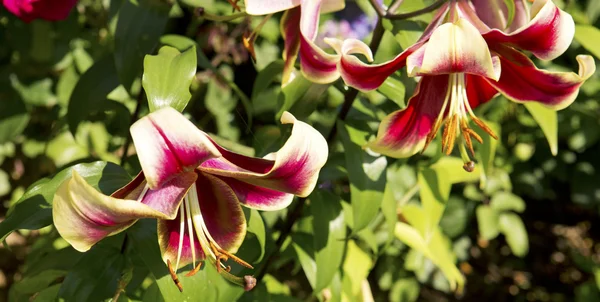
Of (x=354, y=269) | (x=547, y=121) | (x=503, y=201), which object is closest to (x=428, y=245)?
(x=354, y=269)

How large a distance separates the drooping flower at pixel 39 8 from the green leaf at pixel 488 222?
1271mm

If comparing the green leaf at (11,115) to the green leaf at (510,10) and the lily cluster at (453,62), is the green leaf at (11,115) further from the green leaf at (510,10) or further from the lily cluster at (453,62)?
the green leaf at (510,10)

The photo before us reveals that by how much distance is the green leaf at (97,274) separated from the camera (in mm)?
810

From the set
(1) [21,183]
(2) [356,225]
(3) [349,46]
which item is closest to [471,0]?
(3) [349,46]

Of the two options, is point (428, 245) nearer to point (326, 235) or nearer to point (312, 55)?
point (326, 235)

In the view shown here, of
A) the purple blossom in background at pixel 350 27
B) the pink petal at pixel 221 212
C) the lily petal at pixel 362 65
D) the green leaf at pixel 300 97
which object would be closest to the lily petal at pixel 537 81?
the lily petal at pixel 362 65

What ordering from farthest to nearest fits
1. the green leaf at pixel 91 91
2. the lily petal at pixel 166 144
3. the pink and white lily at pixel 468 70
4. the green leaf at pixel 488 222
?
the green leaf at pixel 488 222
the green leaf at pixel 91 91
the pink and white lily at pixel 468 70
the lily petal at pixel 166 144

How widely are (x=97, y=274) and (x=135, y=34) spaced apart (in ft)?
1.10

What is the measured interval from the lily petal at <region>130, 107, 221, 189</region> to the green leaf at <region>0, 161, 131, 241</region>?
A: 0.20 m

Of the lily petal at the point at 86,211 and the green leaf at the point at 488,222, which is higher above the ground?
the lily petal at the point at 86,211

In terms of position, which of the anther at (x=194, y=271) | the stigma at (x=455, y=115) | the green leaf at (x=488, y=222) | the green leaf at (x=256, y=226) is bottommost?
the green leaf at (x=488, y=222)

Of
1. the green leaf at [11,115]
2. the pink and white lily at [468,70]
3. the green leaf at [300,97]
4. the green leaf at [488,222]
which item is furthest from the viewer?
the green leaf at [488,222]

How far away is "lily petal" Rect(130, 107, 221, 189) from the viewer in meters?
0.53

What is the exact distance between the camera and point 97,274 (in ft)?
2.73
